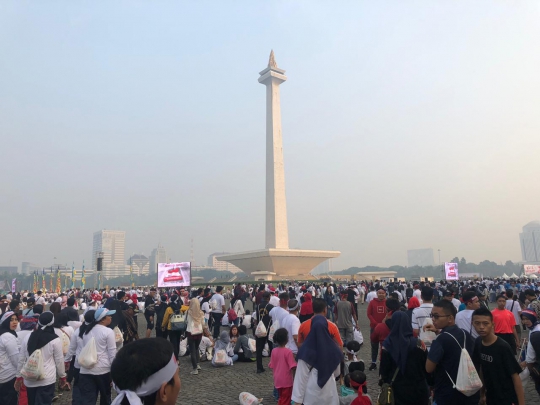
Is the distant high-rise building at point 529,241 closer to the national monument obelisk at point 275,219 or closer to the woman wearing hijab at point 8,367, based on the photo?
the national monument obelisk at point 275,219

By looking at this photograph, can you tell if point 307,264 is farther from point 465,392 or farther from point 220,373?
point 465,392

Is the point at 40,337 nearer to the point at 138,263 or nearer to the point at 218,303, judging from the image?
the point at 218,303

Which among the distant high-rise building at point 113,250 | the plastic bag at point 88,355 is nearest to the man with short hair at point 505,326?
the plastic bag at point 88,355

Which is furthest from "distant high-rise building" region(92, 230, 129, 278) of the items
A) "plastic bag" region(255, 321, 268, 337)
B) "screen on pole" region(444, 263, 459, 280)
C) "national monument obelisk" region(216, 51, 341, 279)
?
"plastic bag" region(255, 321, 268, 337)

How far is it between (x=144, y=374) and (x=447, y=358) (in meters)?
2.80

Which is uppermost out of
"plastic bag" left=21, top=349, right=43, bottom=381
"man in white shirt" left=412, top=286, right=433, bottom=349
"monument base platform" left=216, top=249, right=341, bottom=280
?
"monument base platform" left=216, top=249, right=341, bottom=280

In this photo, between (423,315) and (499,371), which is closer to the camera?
(499,371)

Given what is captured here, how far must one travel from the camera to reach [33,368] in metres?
5.07

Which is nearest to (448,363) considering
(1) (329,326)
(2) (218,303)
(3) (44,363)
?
(1) (329,326)

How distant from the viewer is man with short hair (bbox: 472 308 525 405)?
138 inches

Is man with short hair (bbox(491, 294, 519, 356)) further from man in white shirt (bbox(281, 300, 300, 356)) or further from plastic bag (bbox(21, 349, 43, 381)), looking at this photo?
plastic bag (bbox(21, 349, 43, 381))

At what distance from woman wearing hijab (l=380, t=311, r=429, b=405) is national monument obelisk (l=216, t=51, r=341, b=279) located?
48.2 meters

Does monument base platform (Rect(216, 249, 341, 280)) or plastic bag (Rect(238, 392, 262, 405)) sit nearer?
plastic bag (Rect(238, 392, 262, 405))

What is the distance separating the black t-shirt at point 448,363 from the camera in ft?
11.8
